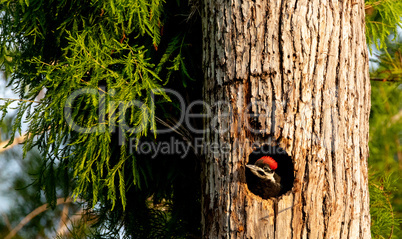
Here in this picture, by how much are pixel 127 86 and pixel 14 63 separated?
1192mm

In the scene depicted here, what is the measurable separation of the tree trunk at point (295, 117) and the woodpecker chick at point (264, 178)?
0.29ft

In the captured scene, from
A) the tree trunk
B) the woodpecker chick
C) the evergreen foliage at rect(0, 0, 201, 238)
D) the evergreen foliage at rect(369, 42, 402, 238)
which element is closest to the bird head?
the woodpecker chick

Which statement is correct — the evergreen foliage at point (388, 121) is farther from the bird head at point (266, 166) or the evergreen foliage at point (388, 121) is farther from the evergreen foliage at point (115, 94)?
the bird head at point (266, 166)

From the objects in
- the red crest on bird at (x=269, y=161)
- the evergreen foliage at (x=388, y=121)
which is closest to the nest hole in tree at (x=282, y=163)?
the red crest on bird at (x=269, y=161)

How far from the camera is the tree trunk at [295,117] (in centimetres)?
195

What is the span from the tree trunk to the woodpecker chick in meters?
0.09

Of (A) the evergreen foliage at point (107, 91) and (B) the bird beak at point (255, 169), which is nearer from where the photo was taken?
(B) the bird beak at point (255, 169)

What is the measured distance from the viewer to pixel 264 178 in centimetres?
206

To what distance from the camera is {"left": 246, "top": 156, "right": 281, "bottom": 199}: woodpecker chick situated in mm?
2061

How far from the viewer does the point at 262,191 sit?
2.09m

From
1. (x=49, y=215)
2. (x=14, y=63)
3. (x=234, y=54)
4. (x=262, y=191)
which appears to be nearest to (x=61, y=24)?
(x=14, y=63)

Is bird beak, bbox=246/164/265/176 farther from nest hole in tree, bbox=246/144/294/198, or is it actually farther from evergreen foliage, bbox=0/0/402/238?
evergreen foliage, bbox=0/0/402/238

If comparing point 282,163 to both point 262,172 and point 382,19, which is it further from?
point 382,19

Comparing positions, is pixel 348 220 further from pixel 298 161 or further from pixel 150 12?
pixel 150 12
